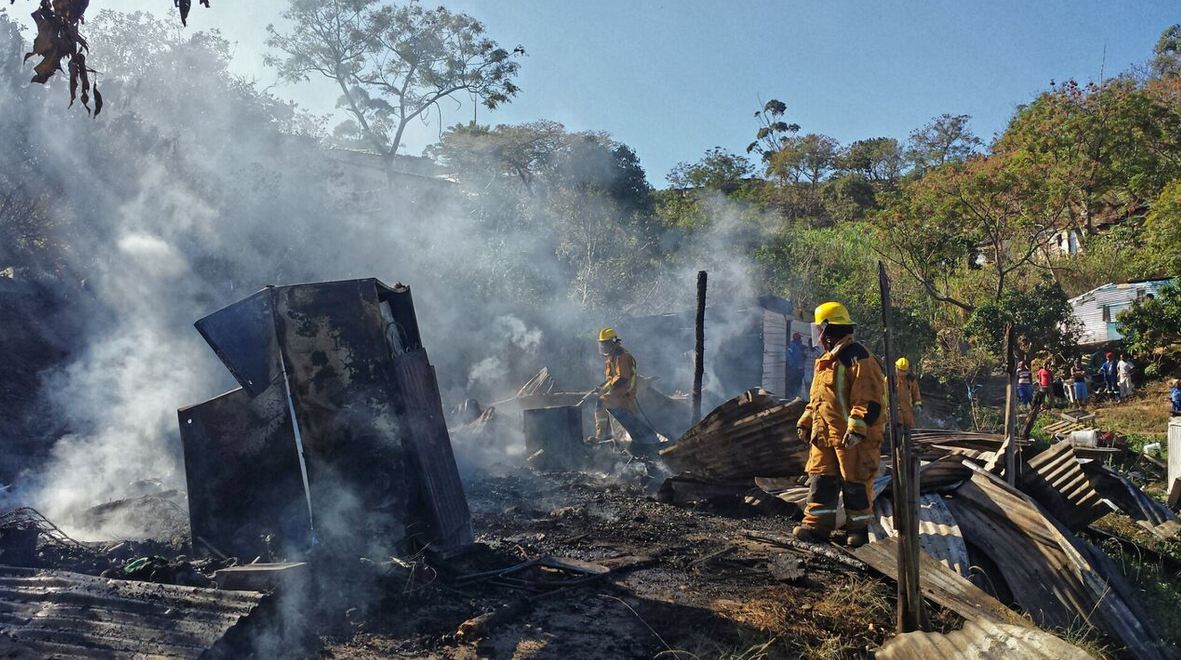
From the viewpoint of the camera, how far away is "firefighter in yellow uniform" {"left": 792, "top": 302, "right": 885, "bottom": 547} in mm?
5148

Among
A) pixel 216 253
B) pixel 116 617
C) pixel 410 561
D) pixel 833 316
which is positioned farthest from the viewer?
pixel 216 253

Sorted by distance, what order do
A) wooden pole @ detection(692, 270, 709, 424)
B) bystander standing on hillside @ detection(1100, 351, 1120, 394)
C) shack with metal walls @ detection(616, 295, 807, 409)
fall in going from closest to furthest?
wooden pole @ detection(692, 270, 709, 424), shack with metal walls @ detection(616, 295, 807, 409), bystander standing on hillside @ detection(1100, 351, 1120, 394)

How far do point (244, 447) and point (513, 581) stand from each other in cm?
208

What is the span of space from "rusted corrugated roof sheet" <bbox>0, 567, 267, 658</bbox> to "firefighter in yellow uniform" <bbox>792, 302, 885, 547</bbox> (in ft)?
12.2

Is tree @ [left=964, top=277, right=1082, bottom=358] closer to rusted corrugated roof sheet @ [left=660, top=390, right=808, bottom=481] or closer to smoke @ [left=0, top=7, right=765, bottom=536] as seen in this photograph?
smoke @ [left=0, top=7, right=765, bottom=536]

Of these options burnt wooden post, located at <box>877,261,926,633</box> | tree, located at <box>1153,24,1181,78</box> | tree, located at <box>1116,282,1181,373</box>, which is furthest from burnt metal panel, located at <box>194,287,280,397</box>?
tree, located at <box>1153,24,1181,78</box>

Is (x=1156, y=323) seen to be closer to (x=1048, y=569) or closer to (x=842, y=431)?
(x=1048, y=569)

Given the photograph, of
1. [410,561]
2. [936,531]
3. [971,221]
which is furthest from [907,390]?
[971,221]

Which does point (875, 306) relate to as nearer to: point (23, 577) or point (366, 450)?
point (366, 450)

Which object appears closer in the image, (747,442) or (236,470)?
(236,470)

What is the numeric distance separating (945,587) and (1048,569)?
3.87 feet

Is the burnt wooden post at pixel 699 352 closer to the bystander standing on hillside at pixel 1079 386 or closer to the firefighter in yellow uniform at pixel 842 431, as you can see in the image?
the firefighter in yellow uniform at pixel 842 431

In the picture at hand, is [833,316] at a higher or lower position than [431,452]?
higher

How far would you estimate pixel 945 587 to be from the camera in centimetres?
445
